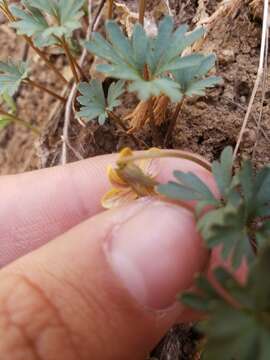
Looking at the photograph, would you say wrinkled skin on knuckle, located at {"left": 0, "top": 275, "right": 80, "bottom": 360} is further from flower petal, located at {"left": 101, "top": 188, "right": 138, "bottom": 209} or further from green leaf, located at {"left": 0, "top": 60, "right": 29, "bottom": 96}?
green leaf, located at {"left": 0, "top": 60, "right": 29, "bottom": 96}

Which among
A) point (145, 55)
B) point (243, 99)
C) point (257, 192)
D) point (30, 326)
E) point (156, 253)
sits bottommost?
point (30, 326)

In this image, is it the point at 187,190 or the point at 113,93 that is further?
the point at 113,93

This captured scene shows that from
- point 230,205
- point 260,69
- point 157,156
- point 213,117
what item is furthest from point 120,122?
point 230,205

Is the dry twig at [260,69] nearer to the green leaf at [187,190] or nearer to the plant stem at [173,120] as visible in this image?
the plant stem at [173,120]

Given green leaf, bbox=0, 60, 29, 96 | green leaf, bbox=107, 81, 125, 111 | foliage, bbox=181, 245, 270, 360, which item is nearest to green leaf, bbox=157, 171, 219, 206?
foliage, bbox=181, 245, 270, 360

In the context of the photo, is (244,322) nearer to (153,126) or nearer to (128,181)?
(128,181)
